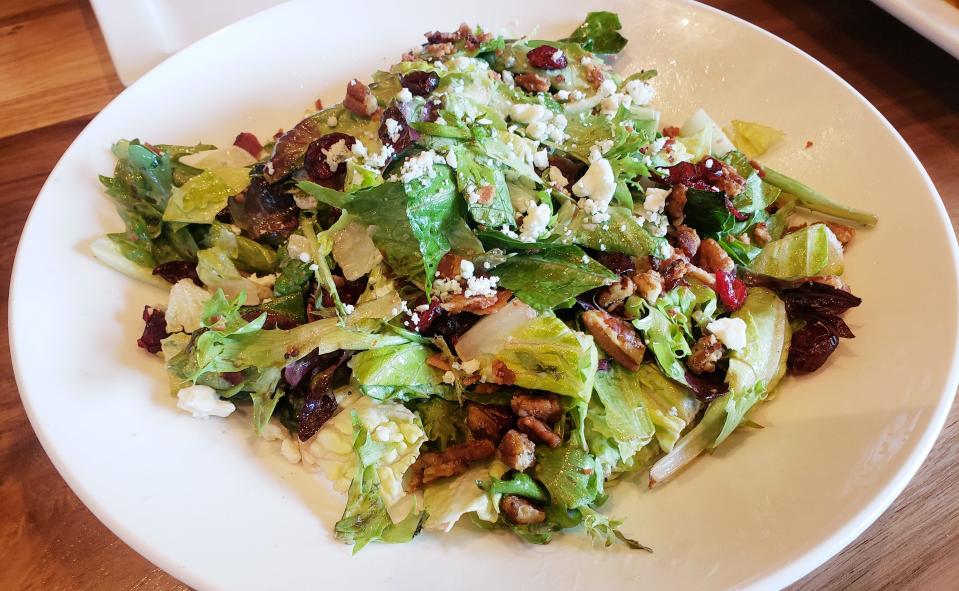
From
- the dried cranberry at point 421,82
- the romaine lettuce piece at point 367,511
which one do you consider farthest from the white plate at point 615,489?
the dried cranberry at point 421,82

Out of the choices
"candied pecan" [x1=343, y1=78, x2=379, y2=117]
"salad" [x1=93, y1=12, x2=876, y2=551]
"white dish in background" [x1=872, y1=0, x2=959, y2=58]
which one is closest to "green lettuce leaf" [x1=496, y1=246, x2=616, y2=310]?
"salad" [x1=93, y1=12, x2=876, y2=551]

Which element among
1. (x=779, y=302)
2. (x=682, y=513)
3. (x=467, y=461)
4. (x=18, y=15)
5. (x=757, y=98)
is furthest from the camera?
(x=18, y=15)

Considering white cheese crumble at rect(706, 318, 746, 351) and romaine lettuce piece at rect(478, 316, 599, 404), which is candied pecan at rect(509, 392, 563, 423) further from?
white cheese crumble at rect(706, 318, 746, 351)

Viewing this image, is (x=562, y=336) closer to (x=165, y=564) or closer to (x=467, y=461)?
(x=467, y=461)

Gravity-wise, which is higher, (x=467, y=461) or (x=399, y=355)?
(x=399, y=355)

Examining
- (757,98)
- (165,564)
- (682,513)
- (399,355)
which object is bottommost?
(682,513)

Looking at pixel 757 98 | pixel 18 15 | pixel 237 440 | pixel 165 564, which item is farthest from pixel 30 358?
pixel 18 15
